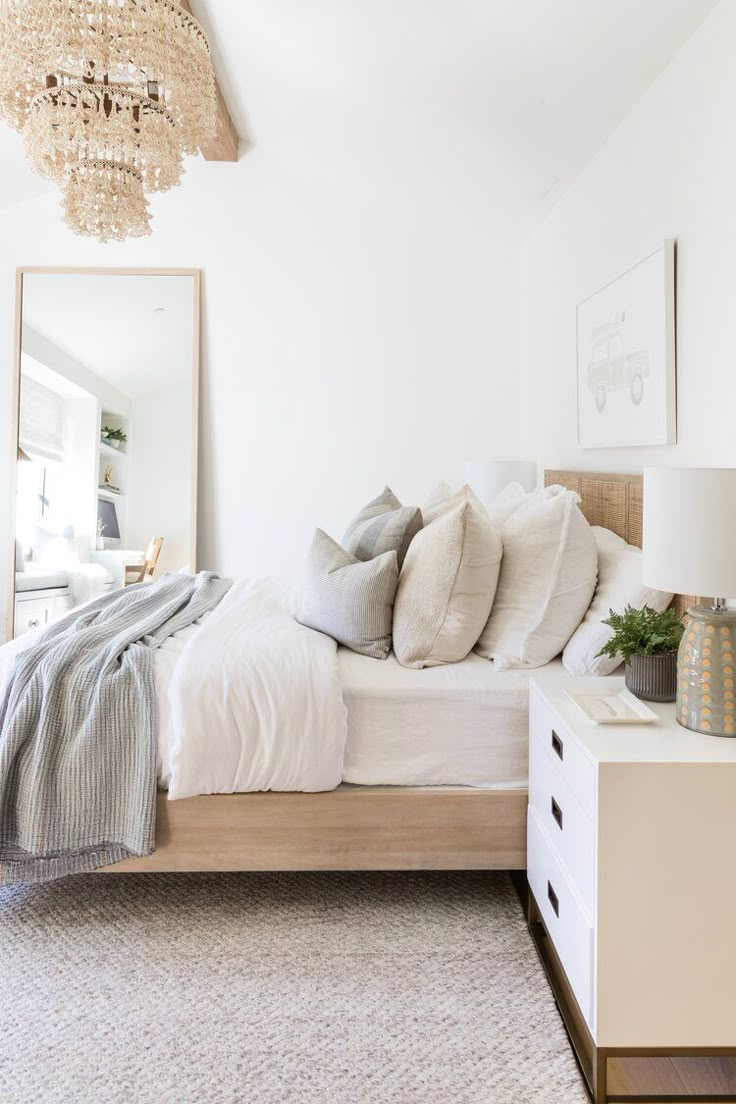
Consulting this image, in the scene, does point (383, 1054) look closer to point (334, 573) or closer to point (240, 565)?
point (334, 573)

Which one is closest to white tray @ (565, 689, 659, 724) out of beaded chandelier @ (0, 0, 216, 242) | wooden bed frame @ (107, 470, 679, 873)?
wooden bed frame @ (107, 470, 679, 873)

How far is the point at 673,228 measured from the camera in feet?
7.61

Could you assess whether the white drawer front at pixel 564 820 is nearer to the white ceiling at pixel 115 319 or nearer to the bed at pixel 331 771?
the bed at pixel 331 771

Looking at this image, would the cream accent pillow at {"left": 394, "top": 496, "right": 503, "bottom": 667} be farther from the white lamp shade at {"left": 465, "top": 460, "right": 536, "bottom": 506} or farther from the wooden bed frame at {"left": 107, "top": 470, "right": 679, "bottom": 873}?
the white lamp shade at {"left": 465, "top": 460, "right": 536, "bottom": 506}

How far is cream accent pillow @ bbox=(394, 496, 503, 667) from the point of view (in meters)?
2.18

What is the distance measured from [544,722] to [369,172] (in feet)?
11.8

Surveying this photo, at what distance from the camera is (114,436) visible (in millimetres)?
4559

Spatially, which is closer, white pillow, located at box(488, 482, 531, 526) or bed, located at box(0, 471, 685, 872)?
bed, located at box(0, 471, 685, 872)

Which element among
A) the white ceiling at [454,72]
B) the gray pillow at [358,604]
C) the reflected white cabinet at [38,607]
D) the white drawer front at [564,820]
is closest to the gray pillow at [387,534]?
the gray pillow at [358,604]

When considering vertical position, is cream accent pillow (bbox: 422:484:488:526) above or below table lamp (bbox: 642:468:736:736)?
above

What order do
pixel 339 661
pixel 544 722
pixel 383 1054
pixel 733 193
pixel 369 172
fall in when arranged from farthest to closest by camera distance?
pixel 369 172, pixel 339 661, pixel 733 193, pixel 544 722, pixel 383 1054

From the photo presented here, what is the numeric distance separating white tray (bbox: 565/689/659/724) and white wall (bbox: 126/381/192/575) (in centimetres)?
324

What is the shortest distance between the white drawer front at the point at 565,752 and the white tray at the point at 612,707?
0.22 ft

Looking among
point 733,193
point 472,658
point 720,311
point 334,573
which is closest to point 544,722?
point 472,658
